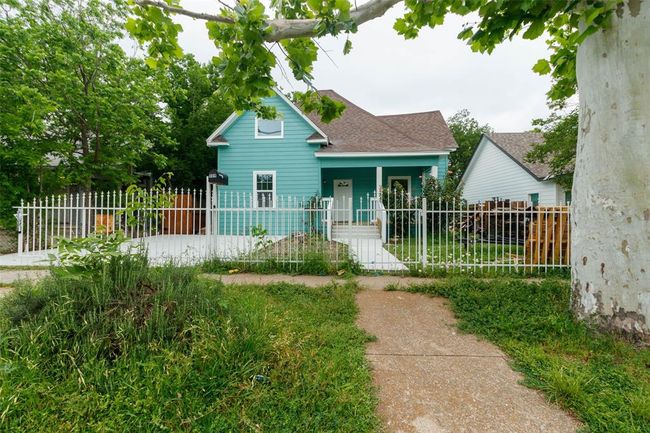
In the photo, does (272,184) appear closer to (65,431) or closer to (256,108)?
(256,108)

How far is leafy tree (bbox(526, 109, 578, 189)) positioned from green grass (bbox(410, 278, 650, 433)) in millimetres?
8048

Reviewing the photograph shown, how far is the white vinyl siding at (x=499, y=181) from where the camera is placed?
1461cm

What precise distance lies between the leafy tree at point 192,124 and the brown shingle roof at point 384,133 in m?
7.54

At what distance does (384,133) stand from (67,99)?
40.0 feet

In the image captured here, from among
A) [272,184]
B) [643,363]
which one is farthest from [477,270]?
[272,184]

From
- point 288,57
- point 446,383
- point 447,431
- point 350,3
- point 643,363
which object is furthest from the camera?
point 288,57

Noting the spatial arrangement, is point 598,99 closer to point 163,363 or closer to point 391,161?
point 163,363

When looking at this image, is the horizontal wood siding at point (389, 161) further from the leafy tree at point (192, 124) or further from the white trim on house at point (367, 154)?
the leafy tree at point (192, 124)

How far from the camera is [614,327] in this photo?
3.20 metres

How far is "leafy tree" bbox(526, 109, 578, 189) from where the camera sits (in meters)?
10.3

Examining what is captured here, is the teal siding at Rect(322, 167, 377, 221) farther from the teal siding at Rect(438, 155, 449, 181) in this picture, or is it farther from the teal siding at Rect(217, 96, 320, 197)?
the teal siding at Rect(438, 155, 449, 181)

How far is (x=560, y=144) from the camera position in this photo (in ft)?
34.6

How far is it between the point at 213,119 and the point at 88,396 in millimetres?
19105

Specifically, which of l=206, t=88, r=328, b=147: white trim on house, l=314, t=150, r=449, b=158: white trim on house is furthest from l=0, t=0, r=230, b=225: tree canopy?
l=314, t=150, r=449, b=158: white trim on house
